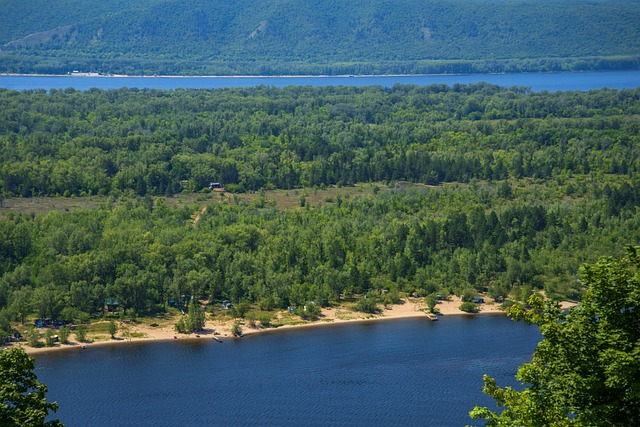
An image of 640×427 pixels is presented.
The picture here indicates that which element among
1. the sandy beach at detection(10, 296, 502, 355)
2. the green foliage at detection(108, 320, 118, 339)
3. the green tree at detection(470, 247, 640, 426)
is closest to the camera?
the green tree at detection(470, 247, 640, 426)

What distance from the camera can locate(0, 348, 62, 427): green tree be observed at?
2442 centimetres

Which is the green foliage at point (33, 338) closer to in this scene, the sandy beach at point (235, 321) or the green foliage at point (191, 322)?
the sandy beach at point (235, 321)

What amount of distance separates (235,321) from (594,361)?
42677 mm

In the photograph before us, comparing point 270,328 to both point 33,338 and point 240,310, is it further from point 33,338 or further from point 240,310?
point 33,338

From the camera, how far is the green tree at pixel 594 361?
2267 cm

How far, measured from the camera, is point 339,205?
92875 millimetres

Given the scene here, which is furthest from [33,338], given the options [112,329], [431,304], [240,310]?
[431,304]

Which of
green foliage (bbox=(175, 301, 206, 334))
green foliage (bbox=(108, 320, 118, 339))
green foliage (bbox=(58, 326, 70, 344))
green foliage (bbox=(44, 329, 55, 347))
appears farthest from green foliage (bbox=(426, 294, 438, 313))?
green foliage (bbox=(44, 329, 55, 347))

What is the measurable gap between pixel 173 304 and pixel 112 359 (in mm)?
10657

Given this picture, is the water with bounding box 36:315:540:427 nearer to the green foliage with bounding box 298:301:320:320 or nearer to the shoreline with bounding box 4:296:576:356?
the shoreline with bounding box 4:296:576:356

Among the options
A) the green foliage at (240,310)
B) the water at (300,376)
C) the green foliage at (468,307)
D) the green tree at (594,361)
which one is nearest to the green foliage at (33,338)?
the water at (300,376)

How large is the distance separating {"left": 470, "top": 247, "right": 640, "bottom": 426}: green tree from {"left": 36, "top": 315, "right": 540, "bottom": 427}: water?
72.4ft

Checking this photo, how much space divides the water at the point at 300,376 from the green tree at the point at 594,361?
22.1 meters

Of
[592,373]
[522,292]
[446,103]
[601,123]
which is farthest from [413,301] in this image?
[446,103]
